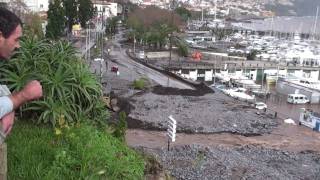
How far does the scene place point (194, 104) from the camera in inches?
1287

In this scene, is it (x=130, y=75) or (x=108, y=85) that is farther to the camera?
(x=130, y=75)

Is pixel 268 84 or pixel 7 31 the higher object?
pixel 7 31

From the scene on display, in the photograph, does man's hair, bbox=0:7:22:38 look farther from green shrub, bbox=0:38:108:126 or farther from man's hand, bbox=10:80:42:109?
green shrub, bbox=0:38:108:126

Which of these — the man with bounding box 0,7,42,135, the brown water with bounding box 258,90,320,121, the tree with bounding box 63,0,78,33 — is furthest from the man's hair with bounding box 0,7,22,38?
the tree with bounding box 63,0,78,33

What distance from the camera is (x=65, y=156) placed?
528 cm

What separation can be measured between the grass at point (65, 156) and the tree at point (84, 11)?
55.0m

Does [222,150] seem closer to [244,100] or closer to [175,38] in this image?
[244,100]

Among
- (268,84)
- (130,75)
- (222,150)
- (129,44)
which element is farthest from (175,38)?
(222,150)

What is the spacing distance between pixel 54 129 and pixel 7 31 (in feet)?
12.2

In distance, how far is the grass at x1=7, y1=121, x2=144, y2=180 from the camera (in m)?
4.94

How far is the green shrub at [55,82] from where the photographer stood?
289 inches

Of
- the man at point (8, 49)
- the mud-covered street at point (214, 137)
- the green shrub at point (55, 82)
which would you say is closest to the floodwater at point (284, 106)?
the mud-covered street at point (214, 137)

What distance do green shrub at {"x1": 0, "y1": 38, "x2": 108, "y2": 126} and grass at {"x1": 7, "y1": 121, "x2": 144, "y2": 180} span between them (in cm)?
58

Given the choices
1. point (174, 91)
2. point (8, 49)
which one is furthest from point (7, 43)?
point (174, 91)
